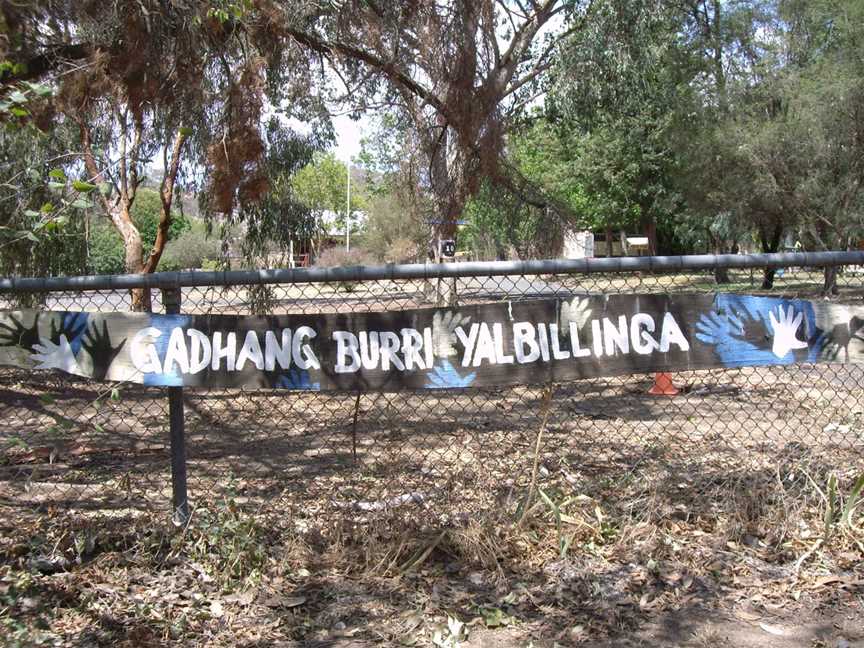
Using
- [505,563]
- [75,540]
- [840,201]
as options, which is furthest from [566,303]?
[840,201]

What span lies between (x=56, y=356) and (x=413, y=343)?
150 cm

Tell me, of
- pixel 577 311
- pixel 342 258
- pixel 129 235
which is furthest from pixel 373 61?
pixel 342 258

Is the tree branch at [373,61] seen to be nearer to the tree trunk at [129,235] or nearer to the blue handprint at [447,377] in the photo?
the tree trunk at [129,235]

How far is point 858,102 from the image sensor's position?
54.0 ft

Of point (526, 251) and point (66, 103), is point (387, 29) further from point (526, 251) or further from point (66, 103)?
point (526, 251)

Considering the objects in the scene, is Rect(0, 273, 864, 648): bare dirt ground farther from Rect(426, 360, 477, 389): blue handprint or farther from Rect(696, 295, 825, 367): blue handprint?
Rect(696, 295, 825, 367): blue handprint

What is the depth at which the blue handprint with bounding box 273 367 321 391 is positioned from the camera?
322 centimetres

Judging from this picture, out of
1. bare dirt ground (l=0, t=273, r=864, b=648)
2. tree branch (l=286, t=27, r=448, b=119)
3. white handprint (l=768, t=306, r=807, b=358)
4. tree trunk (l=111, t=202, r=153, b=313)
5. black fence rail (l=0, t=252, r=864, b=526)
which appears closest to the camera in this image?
bare dirt ground (l=0, t=273, r=864, b=648)

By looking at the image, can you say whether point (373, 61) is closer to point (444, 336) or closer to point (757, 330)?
point (444, 336)

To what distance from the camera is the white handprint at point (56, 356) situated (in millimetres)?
3240

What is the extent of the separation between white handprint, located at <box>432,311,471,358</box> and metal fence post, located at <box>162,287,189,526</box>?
1.09 m

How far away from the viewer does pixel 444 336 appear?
331 centimetres

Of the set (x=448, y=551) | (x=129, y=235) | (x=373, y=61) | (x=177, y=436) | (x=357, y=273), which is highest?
(x=373, y=61)

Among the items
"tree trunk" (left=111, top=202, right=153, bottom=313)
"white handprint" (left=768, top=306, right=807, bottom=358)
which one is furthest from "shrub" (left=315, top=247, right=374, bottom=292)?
"white handprint" (left=768, top=306, right=807, bottom=358)
